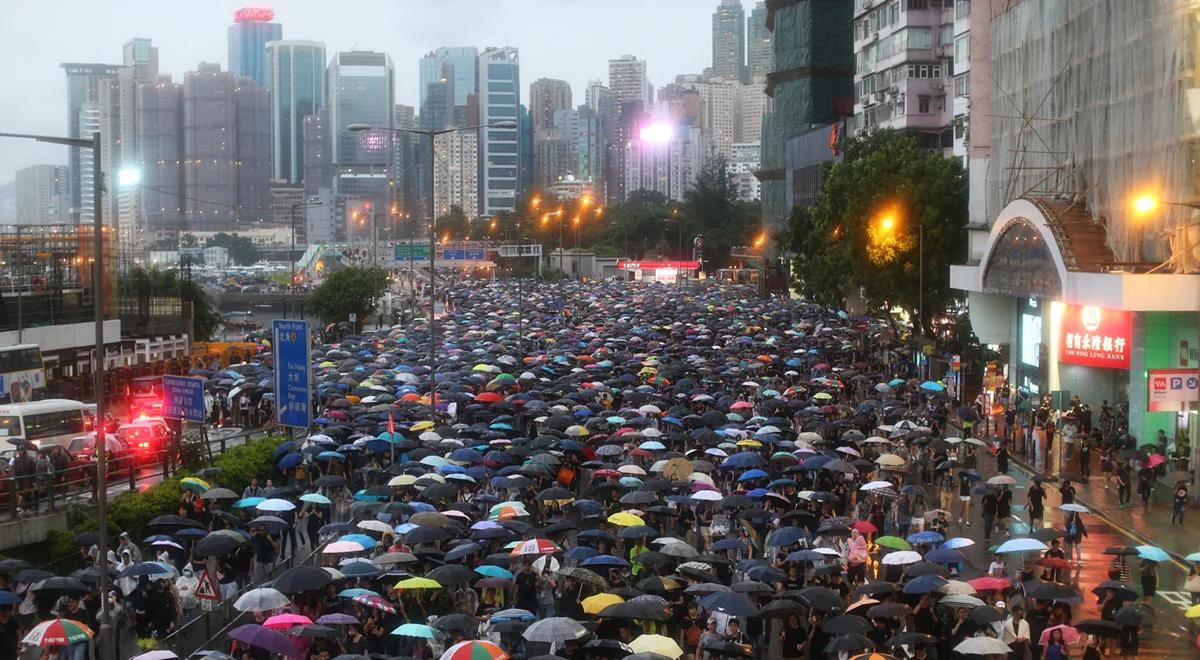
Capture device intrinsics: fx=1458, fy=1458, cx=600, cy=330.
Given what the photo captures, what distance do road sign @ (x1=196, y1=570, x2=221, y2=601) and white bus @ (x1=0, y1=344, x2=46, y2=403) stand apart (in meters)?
16.9

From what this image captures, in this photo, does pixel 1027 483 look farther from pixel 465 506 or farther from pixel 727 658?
pixel 727 658

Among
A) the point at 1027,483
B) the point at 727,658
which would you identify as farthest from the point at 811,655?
the point at 1027,483

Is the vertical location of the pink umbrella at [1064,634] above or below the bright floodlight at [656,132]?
below

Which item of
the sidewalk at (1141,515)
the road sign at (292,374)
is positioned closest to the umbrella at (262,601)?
the road sign at (292,374)

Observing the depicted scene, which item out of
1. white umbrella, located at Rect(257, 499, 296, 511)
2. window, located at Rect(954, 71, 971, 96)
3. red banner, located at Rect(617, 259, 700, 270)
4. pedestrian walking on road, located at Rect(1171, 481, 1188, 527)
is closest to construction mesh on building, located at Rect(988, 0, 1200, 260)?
pedestrian walking on road, located at Rect(1171, 481, 1188, 527)

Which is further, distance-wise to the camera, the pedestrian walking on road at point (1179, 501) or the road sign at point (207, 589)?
the pedestrian walking on road at point (1179, 501)

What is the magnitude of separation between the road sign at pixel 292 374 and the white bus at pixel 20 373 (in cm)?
1031

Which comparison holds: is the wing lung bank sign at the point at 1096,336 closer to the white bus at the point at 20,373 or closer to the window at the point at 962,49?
the white bus at the point at 20,373

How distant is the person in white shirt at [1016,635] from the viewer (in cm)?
1560

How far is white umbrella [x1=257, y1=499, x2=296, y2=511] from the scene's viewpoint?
68.3 ft

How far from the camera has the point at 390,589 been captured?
1702 centimetres

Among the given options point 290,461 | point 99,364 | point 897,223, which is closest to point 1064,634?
point 99,364

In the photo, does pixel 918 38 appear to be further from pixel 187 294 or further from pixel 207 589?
pixel 207 589

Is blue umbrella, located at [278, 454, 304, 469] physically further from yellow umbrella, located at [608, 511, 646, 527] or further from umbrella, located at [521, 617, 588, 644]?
umbrella, located at [521, 617, 588, 644]
